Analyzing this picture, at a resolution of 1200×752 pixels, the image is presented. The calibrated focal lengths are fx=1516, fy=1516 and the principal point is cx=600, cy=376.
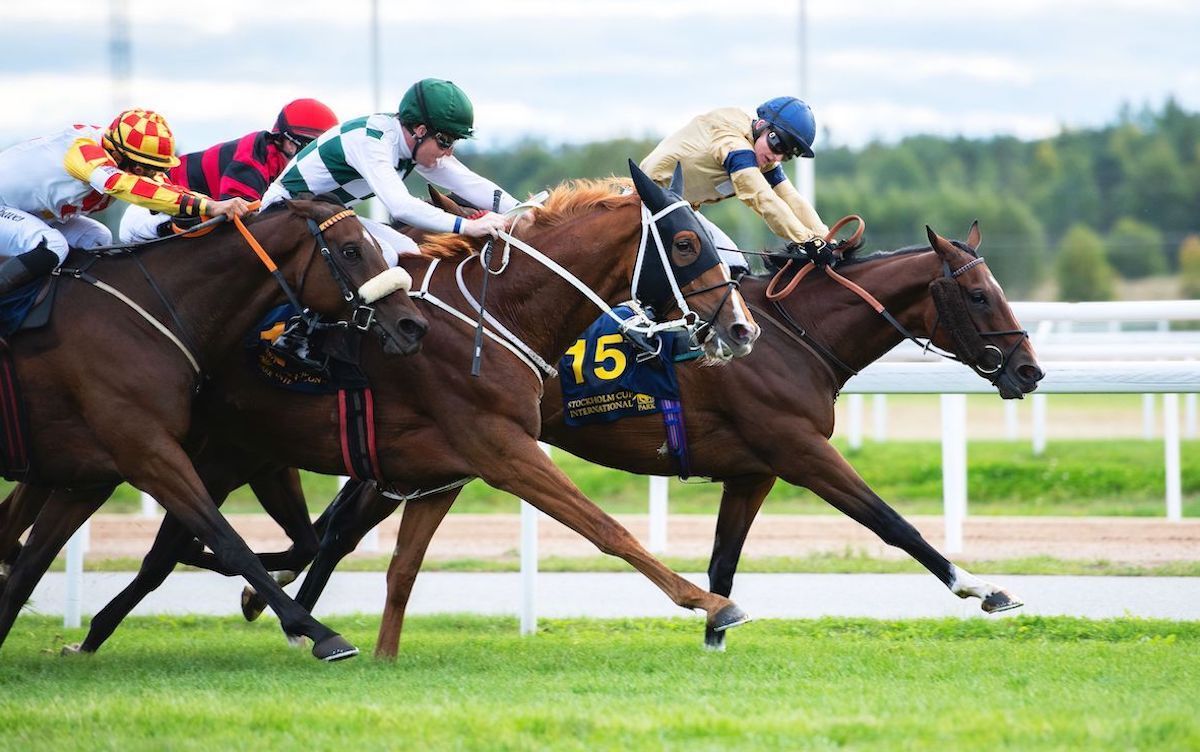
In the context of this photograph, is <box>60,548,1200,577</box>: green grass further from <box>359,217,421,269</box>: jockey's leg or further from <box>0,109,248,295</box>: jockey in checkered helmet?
<box>0,109,248,295</box>: jockey in checkered helmet

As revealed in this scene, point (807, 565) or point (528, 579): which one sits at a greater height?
point (528, 579)

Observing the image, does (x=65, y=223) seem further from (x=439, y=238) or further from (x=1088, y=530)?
(x=1088, y=530)

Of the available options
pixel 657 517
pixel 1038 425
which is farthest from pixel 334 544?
pixel 1038 425

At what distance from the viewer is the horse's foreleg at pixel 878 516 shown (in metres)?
6.37

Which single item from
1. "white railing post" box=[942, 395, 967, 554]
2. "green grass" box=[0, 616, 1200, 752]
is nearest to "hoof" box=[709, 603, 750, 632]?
"green grass" box=[0, 616, 1200, 752]

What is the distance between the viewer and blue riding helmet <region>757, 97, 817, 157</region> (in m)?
7.44

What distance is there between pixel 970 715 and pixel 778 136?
136 inches

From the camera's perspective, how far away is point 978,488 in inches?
527

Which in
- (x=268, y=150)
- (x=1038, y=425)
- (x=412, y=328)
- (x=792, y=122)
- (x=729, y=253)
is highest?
(x=792, y=122)

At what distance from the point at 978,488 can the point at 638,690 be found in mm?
8444

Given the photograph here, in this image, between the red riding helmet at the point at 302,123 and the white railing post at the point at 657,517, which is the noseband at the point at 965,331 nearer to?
the red riding helmet at the point at 302,123

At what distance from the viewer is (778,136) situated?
748cm

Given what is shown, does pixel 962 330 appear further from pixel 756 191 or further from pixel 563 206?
pixel 563 206

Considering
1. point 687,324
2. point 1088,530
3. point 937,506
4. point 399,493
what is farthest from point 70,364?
point 937,506
